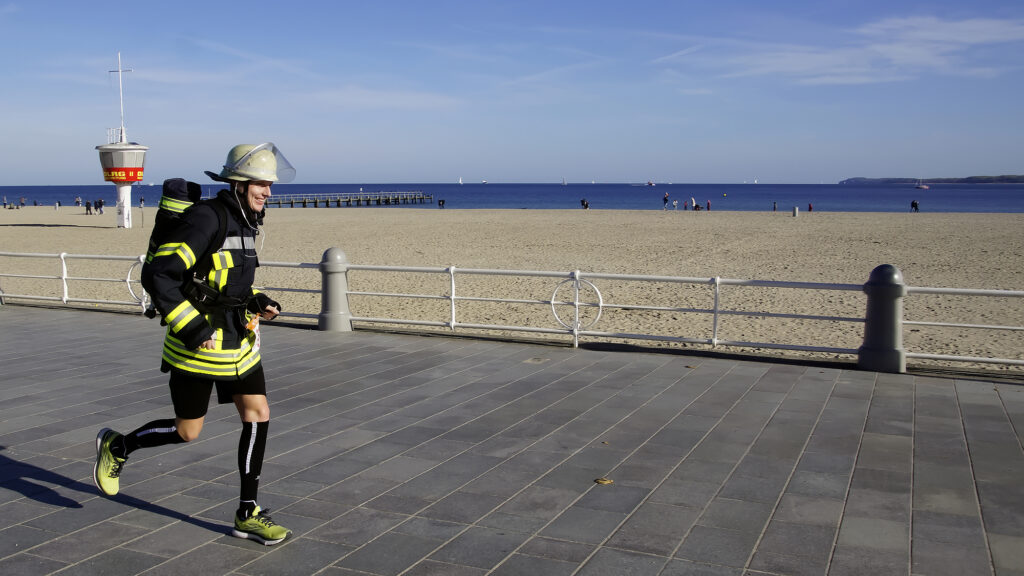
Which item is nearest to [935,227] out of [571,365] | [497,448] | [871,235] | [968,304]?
[871,235]

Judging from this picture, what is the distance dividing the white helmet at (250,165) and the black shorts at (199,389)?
37.6 inches

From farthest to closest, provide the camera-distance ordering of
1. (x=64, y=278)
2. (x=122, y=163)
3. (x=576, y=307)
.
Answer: (x=122, y=163)
(x=64, y=278)
(x=576, y=307)

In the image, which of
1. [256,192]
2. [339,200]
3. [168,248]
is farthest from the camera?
[339,200]

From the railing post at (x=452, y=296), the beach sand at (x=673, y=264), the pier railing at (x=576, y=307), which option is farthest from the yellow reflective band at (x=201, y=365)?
the beach sand at (x=673, y=264)

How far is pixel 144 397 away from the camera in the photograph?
7.48 metres

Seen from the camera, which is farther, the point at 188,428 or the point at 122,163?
the point at 122,163

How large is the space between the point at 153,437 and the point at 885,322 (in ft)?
23.1

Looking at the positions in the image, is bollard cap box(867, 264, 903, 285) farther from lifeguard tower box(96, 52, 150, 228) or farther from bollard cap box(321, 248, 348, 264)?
lifeguard tower box(96, 52, 150, 228)

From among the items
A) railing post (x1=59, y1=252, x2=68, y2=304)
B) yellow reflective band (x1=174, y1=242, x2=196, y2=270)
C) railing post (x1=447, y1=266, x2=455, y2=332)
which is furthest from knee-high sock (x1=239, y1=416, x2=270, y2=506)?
railing post (x1=59, y1=252, x2=68, y2=304)

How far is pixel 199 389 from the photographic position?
4.18 meters

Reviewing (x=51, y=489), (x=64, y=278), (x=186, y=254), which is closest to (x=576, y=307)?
(x=51, y=489)

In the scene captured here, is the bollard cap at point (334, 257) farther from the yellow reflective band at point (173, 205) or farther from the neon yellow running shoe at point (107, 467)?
the yellow reflective band at point (173, 205)

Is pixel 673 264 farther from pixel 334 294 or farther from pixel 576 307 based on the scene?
pixel 334 294

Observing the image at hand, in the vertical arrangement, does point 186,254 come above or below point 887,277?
above
